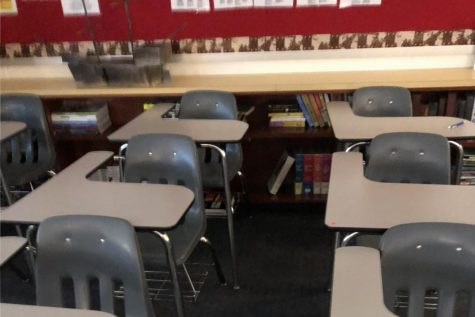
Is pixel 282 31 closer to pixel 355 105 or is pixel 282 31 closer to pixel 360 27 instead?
pixel 360 27

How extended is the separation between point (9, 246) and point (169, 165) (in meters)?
0.74

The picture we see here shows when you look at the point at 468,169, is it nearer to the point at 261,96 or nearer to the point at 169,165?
the point at 261,96

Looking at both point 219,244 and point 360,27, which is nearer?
point 219,244

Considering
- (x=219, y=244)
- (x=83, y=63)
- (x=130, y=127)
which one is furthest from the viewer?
(x=83, y=63)

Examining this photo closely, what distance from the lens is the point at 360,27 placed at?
299 cm

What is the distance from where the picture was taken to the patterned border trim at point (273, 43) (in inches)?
116

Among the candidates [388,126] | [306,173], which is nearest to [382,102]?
[388,126]

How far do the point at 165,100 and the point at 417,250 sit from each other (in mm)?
2181

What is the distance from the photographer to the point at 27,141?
281 centimetres

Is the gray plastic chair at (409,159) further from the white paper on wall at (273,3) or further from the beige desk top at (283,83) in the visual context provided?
the white paper on wall at (273,3)

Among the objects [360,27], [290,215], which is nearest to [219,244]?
[290,215]

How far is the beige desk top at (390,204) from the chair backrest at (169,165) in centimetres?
60

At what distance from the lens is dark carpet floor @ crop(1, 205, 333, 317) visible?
7.23 feet

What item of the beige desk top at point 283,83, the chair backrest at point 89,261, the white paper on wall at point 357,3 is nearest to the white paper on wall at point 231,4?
the beige desk top at point 283,83
